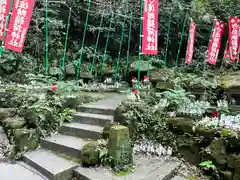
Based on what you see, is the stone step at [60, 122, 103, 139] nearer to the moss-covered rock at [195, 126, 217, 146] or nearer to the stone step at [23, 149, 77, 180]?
the stone step at [23, 149, 77, 180]

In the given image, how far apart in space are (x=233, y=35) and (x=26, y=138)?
8.08 m

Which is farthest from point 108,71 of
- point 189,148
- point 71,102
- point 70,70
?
point 189,148

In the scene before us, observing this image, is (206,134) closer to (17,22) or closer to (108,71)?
(17,22)

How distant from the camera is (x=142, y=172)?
3.06 metres

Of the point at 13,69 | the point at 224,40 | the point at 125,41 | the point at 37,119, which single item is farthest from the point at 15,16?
the point at 224,40

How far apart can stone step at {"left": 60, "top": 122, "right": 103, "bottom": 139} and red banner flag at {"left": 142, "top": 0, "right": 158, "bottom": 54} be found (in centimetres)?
231

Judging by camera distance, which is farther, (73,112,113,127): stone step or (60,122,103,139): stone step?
(73,112,113,127): stone step

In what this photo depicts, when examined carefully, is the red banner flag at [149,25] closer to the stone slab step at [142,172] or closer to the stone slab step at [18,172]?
the stone slab step at [142,172]

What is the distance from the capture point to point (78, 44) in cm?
1106

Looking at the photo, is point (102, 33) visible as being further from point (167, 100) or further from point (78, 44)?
point (167, 100)

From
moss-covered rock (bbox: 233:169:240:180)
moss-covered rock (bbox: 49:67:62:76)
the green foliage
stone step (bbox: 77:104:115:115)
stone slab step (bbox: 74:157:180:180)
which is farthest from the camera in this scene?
moss-covered rock (bbox: 49:67:62:76)

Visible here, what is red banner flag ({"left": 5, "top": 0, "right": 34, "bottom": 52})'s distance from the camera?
216 inches

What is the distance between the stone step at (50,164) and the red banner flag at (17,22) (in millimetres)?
3158

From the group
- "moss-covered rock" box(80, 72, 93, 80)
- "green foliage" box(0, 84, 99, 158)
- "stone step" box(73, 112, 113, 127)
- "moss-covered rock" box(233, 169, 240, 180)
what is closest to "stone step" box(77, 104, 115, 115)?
"stone step" box(73, 112, 113, 127)
